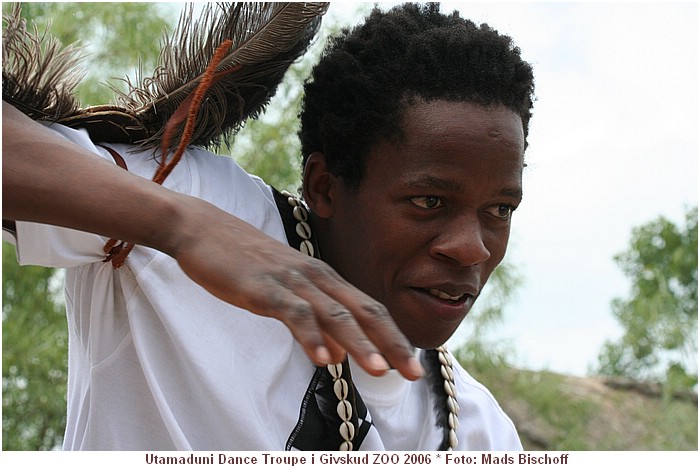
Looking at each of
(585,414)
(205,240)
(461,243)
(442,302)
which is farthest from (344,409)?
(585,414)

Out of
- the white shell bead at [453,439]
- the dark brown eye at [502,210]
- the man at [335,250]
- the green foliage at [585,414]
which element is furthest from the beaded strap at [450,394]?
the green foliage at [585,414]

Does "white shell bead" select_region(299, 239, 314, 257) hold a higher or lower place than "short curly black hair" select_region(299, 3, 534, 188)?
lower

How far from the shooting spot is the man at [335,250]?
61.1 inches

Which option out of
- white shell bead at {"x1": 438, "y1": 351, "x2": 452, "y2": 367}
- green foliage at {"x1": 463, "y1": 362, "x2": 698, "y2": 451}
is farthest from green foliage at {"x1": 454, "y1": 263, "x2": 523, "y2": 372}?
white shell bead at {"x1": 438, "y1": 351, "x2": 452, "y2": 367}

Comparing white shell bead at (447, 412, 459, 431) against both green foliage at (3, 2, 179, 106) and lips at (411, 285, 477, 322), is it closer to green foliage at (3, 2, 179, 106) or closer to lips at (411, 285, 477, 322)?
lips at (411, 285, 477, 322)

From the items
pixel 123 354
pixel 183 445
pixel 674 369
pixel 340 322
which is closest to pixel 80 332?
pixel 123 354

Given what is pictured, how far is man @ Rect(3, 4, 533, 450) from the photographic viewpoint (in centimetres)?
155

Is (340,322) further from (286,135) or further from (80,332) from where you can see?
(286,135)

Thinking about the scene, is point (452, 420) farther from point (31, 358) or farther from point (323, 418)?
point (31, 358)

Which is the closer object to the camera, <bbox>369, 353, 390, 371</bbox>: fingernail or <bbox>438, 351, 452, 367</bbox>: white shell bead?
<bbox>369, 353, 390, 371</bbox>: fingernail

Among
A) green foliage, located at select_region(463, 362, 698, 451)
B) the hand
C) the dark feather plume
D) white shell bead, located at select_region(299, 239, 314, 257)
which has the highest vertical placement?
the dark feather plume

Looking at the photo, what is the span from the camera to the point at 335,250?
1759 millimetres

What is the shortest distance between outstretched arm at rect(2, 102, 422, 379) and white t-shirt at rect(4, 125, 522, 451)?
325mm

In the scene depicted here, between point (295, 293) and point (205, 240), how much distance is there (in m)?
0.13
